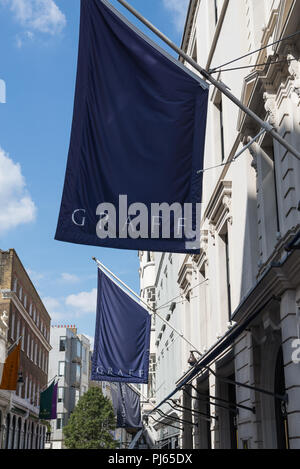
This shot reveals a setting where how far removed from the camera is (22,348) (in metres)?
50.7

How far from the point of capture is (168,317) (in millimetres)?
33750

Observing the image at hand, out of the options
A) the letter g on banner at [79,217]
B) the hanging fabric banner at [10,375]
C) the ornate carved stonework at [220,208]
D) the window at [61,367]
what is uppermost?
the window at [61,367]

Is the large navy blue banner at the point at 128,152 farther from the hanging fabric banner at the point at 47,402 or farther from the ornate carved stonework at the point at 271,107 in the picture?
the hanging fabric banner at the point at 47,402

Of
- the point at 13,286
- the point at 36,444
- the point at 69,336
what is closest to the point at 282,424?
the point at 13,286

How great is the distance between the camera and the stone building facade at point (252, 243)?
10.4 meters

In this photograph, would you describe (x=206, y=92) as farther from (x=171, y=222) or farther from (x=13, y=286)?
(x=13, y=286)

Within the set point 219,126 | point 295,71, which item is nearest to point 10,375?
→ point 219,126

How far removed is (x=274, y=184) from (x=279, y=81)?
223 centimetres

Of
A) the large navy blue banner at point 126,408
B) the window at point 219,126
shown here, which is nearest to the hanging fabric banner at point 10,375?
the large navy blue banner at point 126,408

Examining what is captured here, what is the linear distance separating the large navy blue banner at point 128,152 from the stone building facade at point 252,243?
187 cm

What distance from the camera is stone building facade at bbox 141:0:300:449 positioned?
10375 mm

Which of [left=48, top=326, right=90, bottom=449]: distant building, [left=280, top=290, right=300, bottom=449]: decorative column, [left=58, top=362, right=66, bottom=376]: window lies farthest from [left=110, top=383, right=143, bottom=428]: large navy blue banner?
[left=58, top=362, right=66, bottom=376]: window

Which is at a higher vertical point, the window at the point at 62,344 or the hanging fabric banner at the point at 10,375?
the window at the point at 62,344

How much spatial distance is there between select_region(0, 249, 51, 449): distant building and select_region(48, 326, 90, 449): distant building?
25.2 metres
